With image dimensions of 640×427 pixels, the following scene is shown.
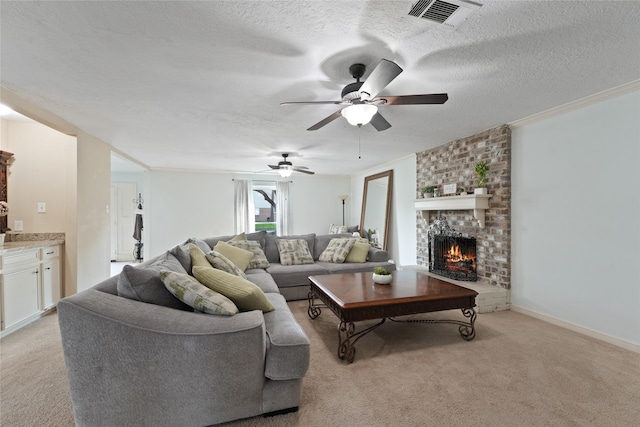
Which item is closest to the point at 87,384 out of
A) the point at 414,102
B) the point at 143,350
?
the point at 143,350

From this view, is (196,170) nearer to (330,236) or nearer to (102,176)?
(102,176)

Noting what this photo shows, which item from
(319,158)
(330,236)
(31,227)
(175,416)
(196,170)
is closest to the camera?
(175,416)

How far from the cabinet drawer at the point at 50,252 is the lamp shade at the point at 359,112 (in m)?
3.71

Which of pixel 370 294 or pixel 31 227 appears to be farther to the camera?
pixel 31 227

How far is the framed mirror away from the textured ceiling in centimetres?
282

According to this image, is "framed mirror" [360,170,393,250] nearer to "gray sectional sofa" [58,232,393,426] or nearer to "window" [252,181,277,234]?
"window" [252,181,277,234]

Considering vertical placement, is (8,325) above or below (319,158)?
below

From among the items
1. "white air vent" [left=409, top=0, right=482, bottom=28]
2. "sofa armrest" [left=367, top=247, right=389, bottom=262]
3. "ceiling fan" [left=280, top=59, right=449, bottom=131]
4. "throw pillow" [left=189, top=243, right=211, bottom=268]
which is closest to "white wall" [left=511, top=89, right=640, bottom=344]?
"sofa armrest" [left=367, top=247, right=389, bottom=262]

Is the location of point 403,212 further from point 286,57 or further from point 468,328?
point 286,57

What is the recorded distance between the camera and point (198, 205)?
6871mm

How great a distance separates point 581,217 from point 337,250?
294 centimetres

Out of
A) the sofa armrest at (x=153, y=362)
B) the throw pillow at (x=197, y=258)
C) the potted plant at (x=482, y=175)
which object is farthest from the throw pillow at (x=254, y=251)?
the potted plant at (x=482, y=175)

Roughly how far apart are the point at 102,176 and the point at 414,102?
4.42 meters

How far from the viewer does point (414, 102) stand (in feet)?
6.81
